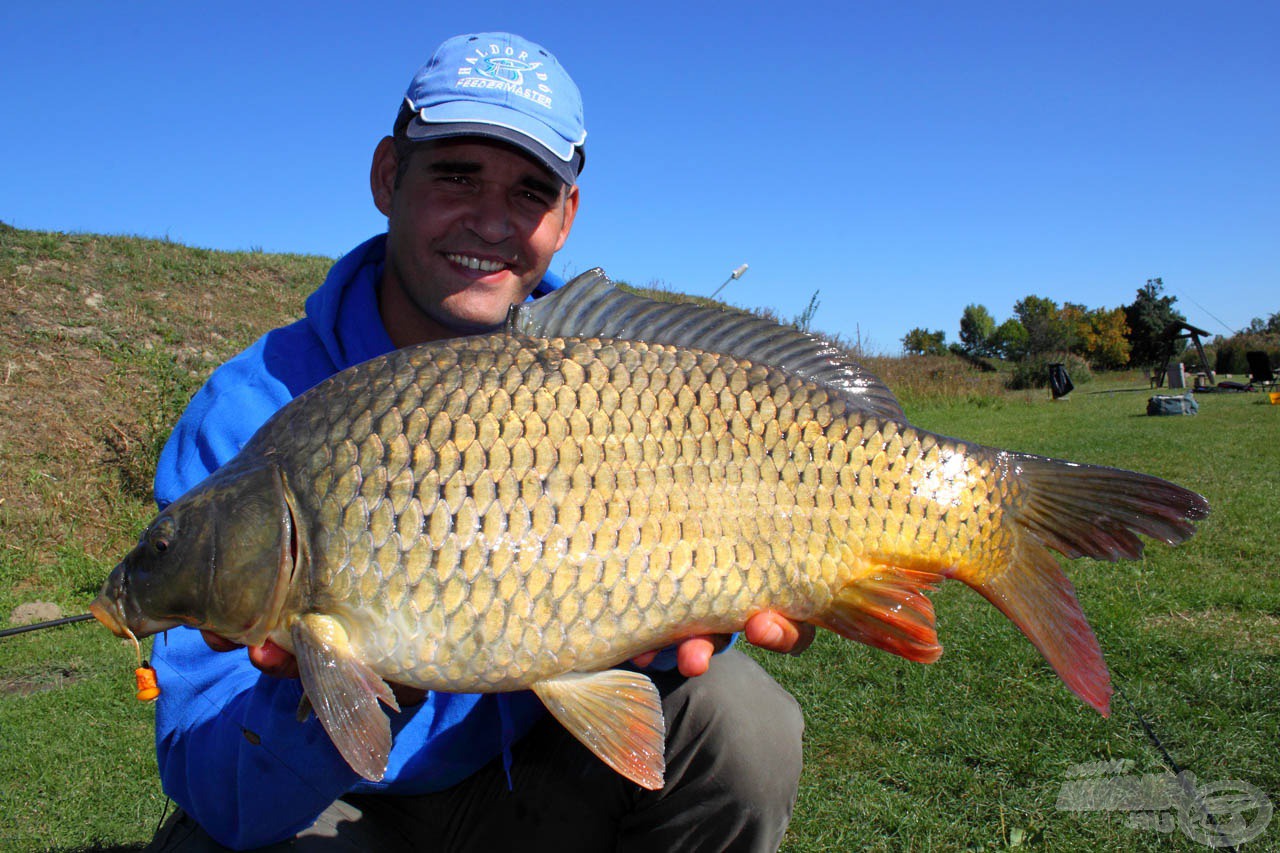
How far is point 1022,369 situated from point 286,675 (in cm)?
2967

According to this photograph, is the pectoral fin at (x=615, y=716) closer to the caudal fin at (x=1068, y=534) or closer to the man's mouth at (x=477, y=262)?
the caudal fin at (x=1068, y=534)

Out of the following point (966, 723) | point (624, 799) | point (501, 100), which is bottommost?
point (966, 723)

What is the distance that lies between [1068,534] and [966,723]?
186 cm

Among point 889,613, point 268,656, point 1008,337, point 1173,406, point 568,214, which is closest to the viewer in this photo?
point 268,656

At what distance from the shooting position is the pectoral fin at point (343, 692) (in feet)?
4.29

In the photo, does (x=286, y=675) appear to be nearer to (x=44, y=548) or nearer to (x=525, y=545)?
(x=525, y=545)

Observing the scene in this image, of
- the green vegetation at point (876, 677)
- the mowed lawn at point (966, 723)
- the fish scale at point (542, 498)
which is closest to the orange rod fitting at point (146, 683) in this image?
the fish scale at point (542, 498)

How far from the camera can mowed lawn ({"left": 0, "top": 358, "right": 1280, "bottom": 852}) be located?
259cm

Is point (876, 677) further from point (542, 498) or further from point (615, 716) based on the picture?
point (542, 498)

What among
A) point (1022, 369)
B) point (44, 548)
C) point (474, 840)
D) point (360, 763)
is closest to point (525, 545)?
point (360, 763)

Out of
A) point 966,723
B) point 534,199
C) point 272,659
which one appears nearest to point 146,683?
point 272,659

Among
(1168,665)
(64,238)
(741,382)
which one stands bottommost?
(1168,665)

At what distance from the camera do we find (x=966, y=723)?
3.11 m

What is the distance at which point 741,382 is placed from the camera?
1.53 meters
